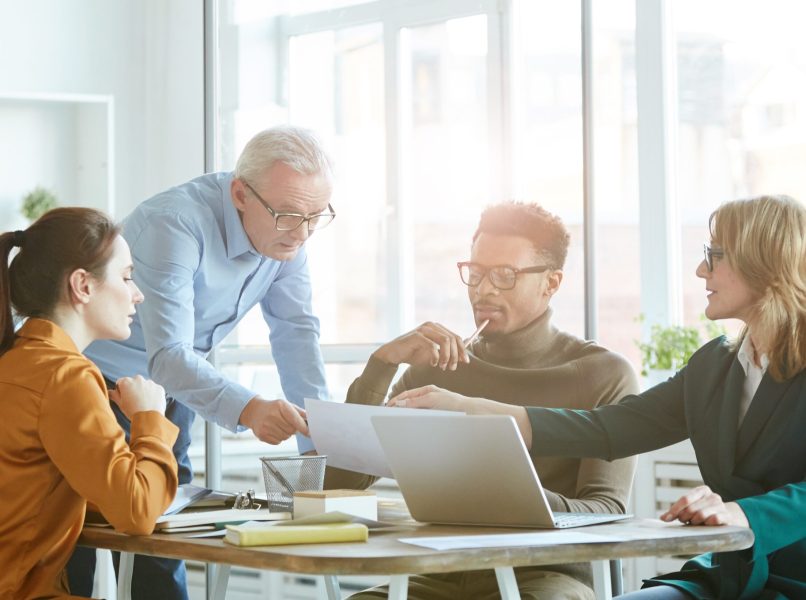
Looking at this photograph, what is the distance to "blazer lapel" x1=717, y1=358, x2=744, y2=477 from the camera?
186 centimetres

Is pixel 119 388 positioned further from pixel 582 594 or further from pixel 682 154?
pixel 682 154

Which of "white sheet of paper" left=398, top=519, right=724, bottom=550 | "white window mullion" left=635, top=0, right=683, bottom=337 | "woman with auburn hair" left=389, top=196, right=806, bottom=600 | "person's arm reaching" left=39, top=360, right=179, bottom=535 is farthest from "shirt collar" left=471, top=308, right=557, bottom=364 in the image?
"white window mullion" left=635, top=0, right=683, bottom=337

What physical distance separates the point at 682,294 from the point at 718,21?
88cm

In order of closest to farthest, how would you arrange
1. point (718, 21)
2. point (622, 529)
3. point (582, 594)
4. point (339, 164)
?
point (622, 529)
point (582, 594)
point (718, 21)
point (339, 164)

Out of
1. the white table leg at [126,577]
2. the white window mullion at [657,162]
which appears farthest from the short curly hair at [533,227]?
the white window mullion at [657,162]

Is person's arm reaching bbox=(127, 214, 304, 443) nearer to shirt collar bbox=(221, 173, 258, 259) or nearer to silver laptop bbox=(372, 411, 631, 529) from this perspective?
shirt collar bbox=(221, 173, 258, 259)

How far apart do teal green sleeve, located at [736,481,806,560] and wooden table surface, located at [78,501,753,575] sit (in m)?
0.10

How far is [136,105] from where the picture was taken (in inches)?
179

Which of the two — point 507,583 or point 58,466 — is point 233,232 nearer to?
point 58,466

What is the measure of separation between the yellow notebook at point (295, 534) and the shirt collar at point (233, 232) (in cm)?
110

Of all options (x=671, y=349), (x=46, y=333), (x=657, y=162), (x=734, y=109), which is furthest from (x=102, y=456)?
(x=734, y=109)

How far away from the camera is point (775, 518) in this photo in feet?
5.35

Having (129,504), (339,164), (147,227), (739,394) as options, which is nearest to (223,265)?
(147,227)

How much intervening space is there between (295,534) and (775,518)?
0.71 metres
